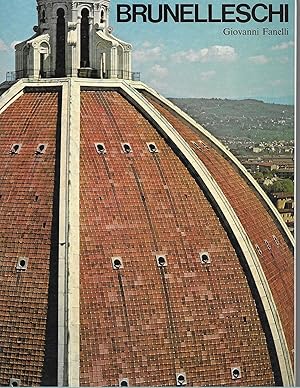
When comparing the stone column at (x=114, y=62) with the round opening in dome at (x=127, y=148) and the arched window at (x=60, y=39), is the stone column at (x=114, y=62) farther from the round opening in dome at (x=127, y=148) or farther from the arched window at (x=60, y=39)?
the round opening in dome at (x=127, y=148)

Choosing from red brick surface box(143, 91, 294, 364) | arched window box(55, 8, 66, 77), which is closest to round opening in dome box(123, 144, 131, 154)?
red brick surface box(143, 91, 294, 364)

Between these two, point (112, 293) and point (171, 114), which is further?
point (171, 114)

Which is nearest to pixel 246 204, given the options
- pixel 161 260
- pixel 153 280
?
pixel 161 260

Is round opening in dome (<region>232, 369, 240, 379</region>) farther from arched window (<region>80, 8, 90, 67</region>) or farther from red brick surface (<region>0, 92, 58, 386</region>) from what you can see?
arched window (<region>80, 8, 90, 67</region>)

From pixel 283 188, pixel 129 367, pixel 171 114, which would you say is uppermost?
pixel 171 114

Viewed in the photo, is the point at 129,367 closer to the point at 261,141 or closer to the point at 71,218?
the point at 71,218

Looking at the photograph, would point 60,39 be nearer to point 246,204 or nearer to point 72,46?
point 72,46

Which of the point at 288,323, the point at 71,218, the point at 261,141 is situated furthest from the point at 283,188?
the point at 71,218
